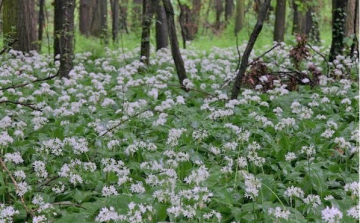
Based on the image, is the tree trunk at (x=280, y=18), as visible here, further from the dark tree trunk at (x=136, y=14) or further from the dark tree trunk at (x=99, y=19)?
the dark tree trunk at (x=99, y=19)

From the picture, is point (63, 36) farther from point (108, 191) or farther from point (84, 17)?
point (84, 17)

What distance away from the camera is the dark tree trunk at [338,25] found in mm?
7535

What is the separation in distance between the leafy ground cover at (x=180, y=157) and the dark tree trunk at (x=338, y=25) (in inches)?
49.1

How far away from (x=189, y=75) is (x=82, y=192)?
465 cm

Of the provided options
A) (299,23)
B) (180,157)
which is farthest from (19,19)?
(299,23)

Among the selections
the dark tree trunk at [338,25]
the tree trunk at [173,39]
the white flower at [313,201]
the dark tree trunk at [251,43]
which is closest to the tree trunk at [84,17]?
the tree trunk at [173,39]

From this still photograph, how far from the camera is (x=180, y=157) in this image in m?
3.79

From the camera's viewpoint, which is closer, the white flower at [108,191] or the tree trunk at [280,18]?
the white flower at [108,191]

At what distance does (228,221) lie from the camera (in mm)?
2930

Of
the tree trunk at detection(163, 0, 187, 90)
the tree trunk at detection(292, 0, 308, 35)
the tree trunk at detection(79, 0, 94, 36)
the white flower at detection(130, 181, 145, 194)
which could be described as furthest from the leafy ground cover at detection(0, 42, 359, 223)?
the tree trunk at detection(79, 0, 94, 36)

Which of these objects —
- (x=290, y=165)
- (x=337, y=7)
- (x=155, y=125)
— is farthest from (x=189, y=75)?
(x=290, y=165)

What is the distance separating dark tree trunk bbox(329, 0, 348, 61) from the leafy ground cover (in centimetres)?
125

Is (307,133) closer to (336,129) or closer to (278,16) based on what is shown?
(336,129)

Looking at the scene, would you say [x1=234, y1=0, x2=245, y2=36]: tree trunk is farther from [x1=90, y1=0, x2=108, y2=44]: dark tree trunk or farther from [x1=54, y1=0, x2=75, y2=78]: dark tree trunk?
[x1=54, y1=0, x2=75, y2=78]: dark tree trunk
